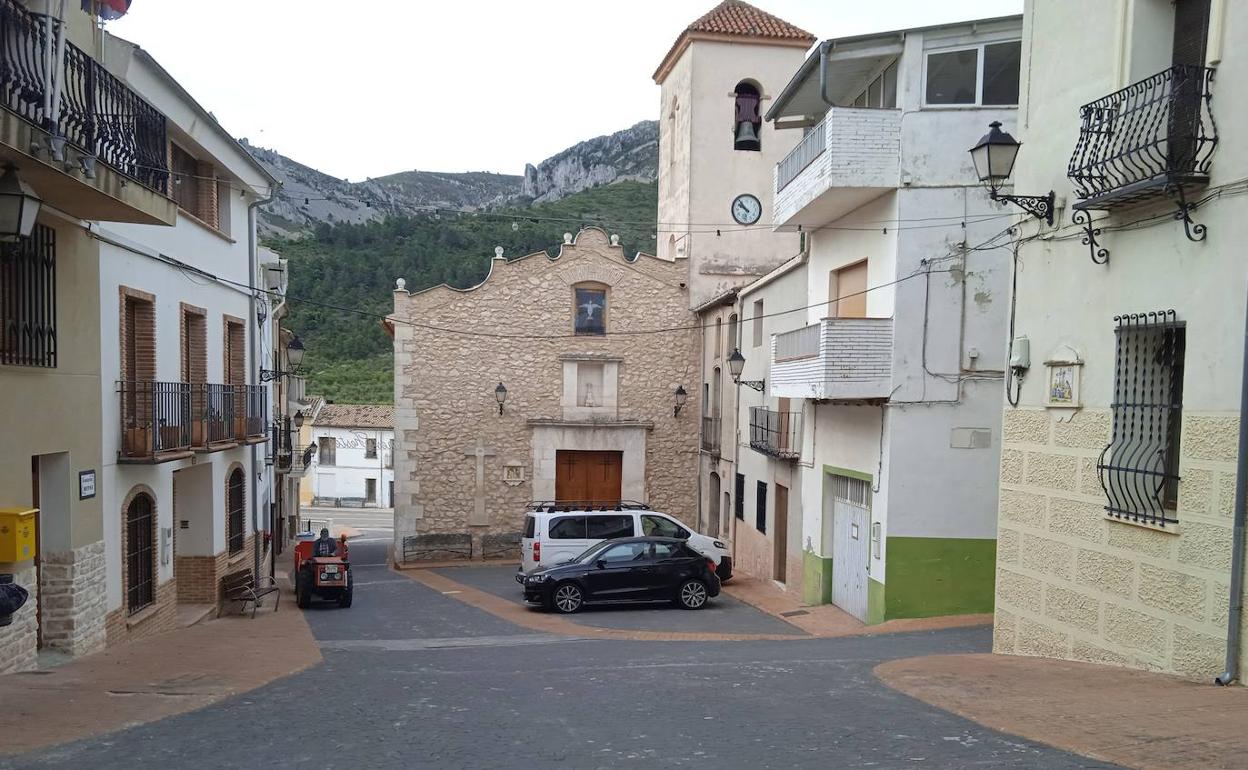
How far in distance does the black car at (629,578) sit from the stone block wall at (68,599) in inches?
272

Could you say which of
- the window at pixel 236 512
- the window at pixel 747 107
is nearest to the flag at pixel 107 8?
the window at pixel 236 512

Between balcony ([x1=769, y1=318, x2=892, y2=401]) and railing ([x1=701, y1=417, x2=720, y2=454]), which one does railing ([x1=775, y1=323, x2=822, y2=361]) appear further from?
railing ([x1=701, y1=417, x2=720, y2=454])

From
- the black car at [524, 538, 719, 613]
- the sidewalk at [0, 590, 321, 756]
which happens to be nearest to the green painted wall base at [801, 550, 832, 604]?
the black car at [524, 538, 719, 613]

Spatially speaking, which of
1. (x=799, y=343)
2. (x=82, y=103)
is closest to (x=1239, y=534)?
(x=799, y=343)

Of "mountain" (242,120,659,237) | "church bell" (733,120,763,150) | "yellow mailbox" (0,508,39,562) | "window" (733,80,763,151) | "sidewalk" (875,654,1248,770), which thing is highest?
"mountain" (242,120,659,237)

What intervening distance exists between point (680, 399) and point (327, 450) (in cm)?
3277

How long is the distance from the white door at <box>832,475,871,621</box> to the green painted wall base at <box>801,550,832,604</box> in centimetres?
12

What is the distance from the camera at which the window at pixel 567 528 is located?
18.4m

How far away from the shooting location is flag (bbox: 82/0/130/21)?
10047mm

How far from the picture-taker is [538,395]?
24797mm

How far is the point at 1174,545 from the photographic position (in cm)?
716

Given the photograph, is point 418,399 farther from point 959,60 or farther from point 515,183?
point 515,183

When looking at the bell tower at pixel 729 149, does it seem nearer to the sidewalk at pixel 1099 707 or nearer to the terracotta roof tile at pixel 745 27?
the terracotta roof tile at pixel 745 27

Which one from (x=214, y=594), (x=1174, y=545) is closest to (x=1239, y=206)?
(x=1174, y=545)
